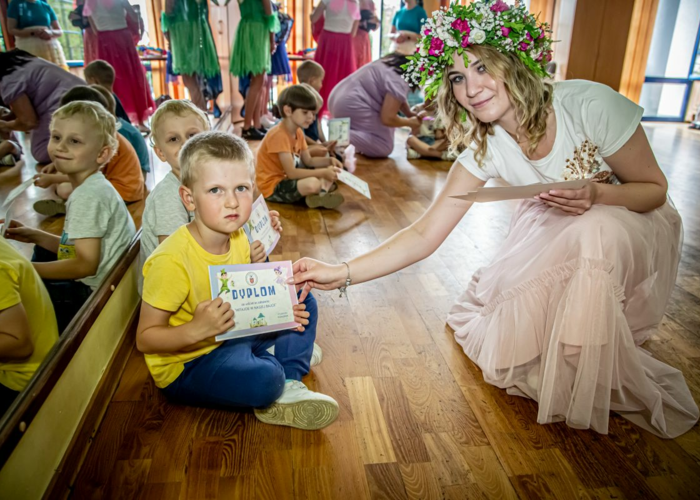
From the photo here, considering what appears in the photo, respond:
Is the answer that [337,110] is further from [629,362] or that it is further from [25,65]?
[629,362]

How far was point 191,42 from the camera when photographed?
402 centimetres

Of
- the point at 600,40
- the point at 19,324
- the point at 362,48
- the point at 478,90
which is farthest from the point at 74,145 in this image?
the point at 362,48

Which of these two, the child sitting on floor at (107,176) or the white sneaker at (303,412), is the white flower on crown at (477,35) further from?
the child sitting on floor at (107,176)

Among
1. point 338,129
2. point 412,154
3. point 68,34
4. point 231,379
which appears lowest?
point 412,154

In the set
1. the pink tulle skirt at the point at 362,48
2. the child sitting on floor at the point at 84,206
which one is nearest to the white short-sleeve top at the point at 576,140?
the child sitting on floor at the point at 84,206

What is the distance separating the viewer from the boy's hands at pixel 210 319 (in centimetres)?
142

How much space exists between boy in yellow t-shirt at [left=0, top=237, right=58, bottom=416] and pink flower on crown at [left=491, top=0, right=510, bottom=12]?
1512mm

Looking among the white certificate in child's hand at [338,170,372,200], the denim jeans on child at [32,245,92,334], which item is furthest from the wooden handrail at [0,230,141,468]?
the white certificate in child's hand at [338,170,372,200]

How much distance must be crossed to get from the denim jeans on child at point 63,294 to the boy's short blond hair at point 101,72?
65.2 inches

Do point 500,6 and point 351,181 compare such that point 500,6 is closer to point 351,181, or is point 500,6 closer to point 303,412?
point 303,412

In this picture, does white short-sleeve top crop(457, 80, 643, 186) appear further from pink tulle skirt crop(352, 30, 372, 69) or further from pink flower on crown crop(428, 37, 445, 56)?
pink tulle skirt crop(352, 30, 372, 69)

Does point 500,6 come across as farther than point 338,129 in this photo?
No

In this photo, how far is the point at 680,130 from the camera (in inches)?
309

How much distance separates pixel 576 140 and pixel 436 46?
56cm
